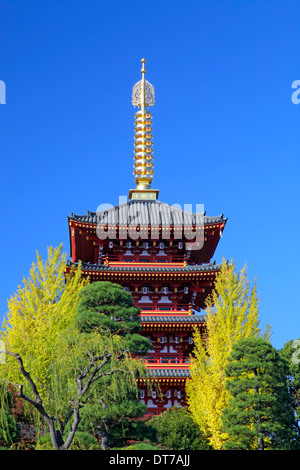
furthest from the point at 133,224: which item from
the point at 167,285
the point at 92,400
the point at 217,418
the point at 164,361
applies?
the point at 92,400

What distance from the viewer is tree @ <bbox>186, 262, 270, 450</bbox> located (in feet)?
84.6

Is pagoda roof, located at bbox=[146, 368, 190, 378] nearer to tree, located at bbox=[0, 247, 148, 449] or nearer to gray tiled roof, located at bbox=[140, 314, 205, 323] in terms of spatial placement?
gray tiled roof, located at bbox=[140, 314, 205, 323]


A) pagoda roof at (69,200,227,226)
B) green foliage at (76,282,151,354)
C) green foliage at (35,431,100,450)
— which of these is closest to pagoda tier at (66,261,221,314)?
pagoda roof at (69,200,227,226)

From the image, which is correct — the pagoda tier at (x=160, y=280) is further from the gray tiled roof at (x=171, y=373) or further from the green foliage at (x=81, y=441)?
the green foliage at (x=81, y=441)

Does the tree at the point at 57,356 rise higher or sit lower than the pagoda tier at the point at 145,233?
lower

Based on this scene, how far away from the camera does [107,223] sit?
113 ft

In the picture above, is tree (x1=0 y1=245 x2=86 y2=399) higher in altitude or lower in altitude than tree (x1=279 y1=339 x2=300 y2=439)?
higher

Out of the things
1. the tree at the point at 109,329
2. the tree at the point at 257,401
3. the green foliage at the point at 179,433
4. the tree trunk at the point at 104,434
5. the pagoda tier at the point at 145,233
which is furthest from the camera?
the pagoda tier at the point at 145,233

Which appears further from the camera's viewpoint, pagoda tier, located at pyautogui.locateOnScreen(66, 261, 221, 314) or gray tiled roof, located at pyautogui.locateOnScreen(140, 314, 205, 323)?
pagoda tier, located at pyautogui.locateOnScreen(66, 261, 221, 314)

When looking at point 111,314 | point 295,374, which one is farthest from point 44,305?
point 295,374

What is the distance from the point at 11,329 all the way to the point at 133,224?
8.66 m

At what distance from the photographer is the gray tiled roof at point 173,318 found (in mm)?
31750

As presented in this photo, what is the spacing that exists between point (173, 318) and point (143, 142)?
1467cm

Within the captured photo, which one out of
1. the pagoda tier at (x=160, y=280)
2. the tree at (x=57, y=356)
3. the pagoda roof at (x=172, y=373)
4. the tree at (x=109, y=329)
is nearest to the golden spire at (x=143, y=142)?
the pagoda tier at (x=160, y=280)
